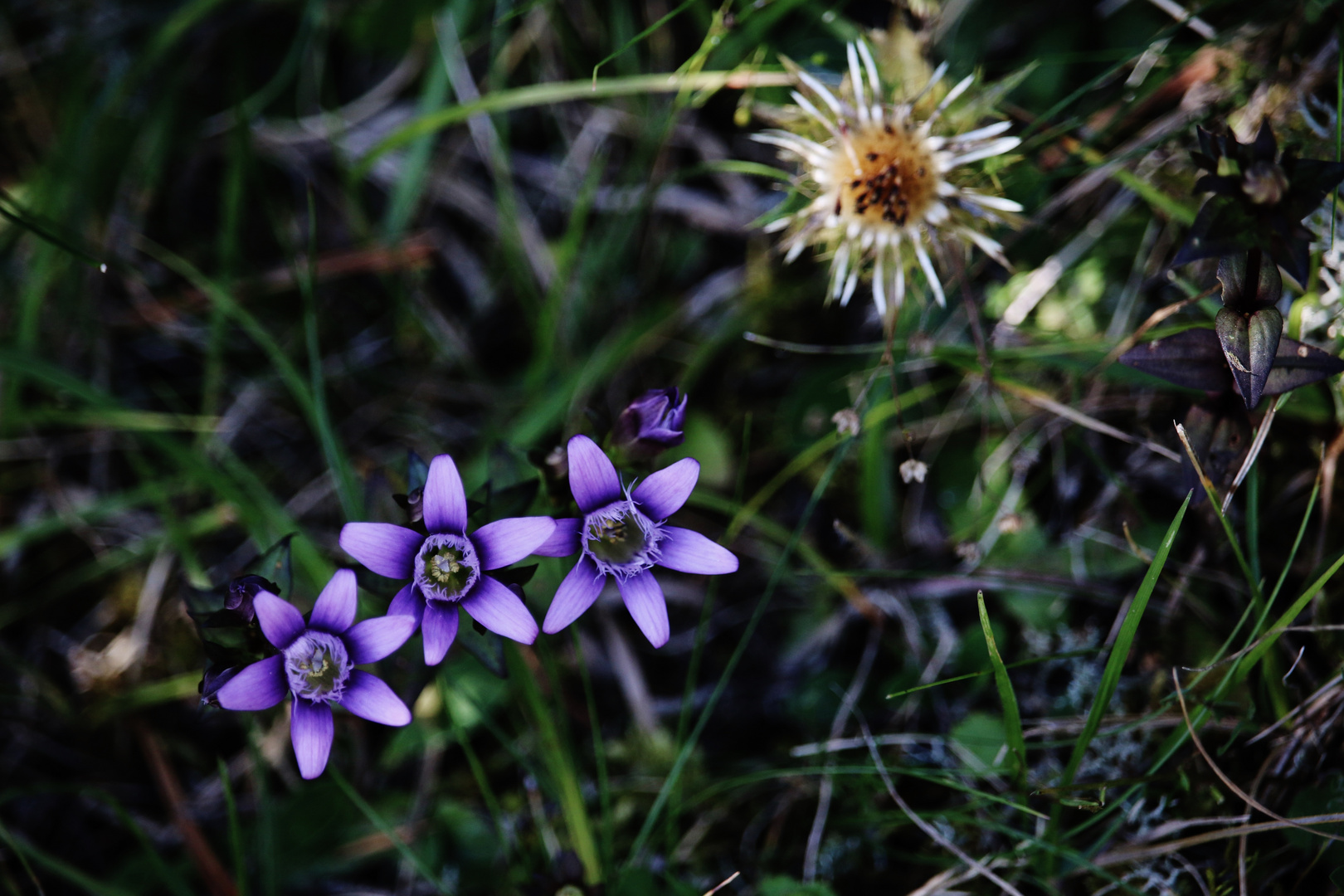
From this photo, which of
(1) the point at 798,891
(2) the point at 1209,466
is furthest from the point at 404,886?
(2) the point at 1209,466

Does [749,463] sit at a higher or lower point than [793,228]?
lower

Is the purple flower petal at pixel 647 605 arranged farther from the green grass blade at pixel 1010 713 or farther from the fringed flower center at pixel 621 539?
the green grass blade at pixel 1010 713

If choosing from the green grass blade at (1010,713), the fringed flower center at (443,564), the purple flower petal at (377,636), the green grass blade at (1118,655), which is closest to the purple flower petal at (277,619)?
the purple flower petal at (377,636)

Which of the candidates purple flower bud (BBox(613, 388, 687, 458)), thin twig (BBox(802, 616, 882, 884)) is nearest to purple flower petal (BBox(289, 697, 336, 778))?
purple flower bud (BBox(613, 388, 687, 458))

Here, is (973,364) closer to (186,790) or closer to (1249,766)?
(1249,766)

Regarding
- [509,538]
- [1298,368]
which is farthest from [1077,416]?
[509,538]

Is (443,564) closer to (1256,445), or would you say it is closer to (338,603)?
(338,603)
